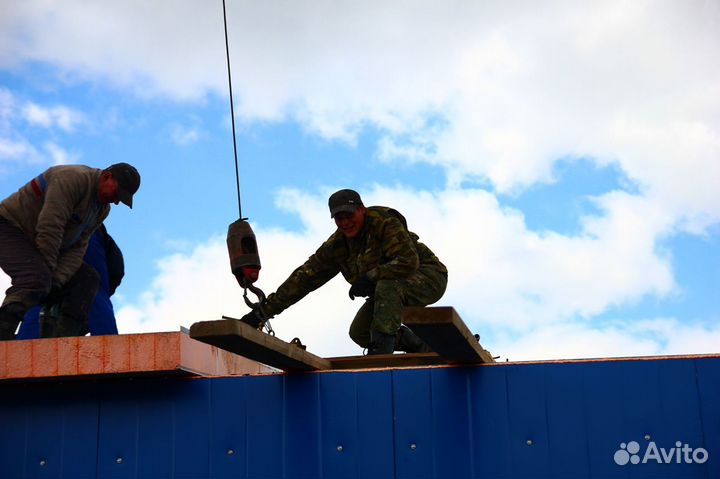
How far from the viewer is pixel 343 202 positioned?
7297 millimetres

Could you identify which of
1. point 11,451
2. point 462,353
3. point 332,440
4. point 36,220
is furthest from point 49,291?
point 462,353

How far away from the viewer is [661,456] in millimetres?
5906

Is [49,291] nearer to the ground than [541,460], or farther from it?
farther from it

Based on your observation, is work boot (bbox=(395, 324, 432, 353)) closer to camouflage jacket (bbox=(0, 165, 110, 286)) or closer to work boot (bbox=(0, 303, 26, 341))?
camouflage jacket (bbox=(0, 165, 110, 286))

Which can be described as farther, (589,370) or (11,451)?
(11,451)

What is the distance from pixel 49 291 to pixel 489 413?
3.05 m

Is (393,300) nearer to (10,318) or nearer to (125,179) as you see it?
(125,179)

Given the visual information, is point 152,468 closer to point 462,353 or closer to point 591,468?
point 462,353

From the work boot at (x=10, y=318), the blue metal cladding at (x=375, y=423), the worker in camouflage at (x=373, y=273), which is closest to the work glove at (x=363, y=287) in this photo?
the worker in camouflage at (x=373, y=273)

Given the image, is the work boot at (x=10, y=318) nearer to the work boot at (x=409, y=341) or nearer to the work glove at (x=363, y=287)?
the work glove at (x=363, y=287)

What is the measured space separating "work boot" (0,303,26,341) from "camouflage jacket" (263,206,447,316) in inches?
64.0

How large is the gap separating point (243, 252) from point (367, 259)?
1.07 metres

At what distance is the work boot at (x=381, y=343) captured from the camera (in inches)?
277

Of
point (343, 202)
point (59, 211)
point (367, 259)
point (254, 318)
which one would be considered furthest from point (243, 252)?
point (59, 211)
